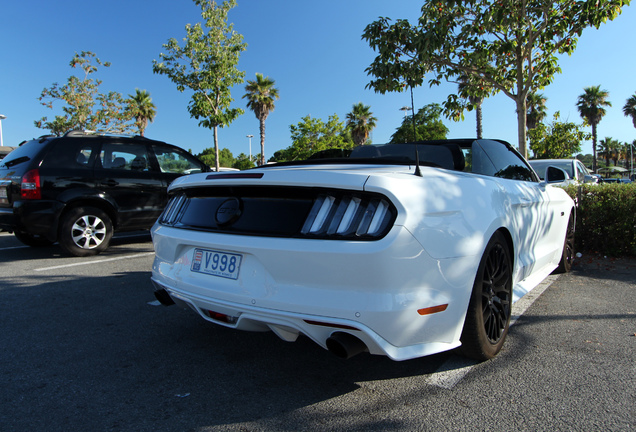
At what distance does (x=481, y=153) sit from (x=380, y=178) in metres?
1.88

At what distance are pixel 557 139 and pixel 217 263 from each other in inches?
1233

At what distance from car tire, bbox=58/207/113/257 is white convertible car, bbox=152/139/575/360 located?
4.28 meters

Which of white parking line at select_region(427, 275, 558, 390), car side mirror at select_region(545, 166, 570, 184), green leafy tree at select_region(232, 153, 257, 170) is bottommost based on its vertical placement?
white parking line at select_region(427, 275, 558, 390)

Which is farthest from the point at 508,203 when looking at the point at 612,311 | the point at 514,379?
the point at 612,311

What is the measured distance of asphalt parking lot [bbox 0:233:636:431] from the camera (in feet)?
6.95

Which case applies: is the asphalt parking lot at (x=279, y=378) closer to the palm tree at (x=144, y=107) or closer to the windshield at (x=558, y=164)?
the windshield at (x=558, y=164)

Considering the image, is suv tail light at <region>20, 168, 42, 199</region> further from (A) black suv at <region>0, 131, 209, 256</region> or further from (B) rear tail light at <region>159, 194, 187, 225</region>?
(B) rear tail light at <region>159, 194, 187, 225</region>

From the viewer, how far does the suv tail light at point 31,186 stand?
Result: 6164mm

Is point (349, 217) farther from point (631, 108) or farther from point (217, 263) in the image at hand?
point (631, 108)

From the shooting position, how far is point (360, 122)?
44094mm

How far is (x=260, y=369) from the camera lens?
8.88 feet

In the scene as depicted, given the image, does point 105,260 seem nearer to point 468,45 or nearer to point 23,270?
point 23,270

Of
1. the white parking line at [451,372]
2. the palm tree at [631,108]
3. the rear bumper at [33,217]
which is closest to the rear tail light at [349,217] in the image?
the white parking line at [451,372]

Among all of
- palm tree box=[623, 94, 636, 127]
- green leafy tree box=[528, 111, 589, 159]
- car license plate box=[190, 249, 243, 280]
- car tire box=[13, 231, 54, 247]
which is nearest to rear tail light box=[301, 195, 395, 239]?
car license plate box=[190, 249, 243, 280]
